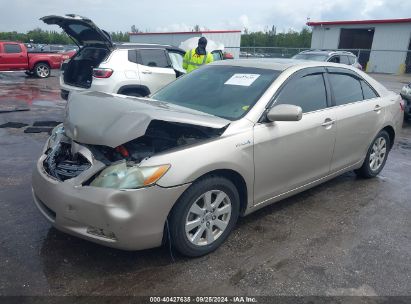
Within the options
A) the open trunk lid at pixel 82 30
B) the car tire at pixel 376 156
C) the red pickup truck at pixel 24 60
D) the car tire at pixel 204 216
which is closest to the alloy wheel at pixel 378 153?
the car tire at pixel 376 156

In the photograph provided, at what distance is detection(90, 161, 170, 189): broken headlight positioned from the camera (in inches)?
106

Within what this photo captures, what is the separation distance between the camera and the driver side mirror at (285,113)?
10.8ft

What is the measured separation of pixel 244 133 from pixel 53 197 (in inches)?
63.3

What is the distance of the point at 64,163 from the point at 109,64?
4.80 metres

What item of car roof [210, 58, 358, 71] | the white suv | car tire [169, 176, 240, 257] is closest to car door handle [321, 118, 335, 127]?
car roof [210, 58, 358, 71]

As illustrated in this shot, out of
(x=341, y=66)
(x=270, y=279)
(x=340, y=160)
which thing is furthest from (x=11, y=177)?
(x=341, y=66)

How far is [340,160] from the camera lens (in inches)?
171

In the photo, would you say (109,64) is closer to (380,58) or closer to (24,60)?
(24,60)

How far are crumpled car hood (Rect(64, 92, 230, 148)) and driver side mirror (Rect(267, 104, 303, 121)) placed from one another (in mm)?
442

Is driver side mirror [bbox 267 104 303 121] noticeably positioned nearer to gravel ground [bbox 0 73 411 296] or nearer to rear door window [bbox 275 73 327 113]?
rear door window [bbox 275 73 327 113]

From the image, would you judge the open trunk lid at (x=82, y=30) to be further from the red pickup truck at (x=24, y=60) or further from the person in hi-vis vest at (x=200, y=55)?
the red pickup truck at (x=24, y=60)

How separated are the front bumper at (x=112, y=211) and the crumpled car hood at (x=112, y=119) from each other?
0.25m

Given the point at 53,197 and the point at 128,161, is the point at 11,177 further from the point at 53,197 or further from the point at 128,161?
the point at 128,161

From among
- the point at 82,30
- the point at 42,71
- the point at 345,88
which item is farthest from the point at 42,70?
the point at 345,88
